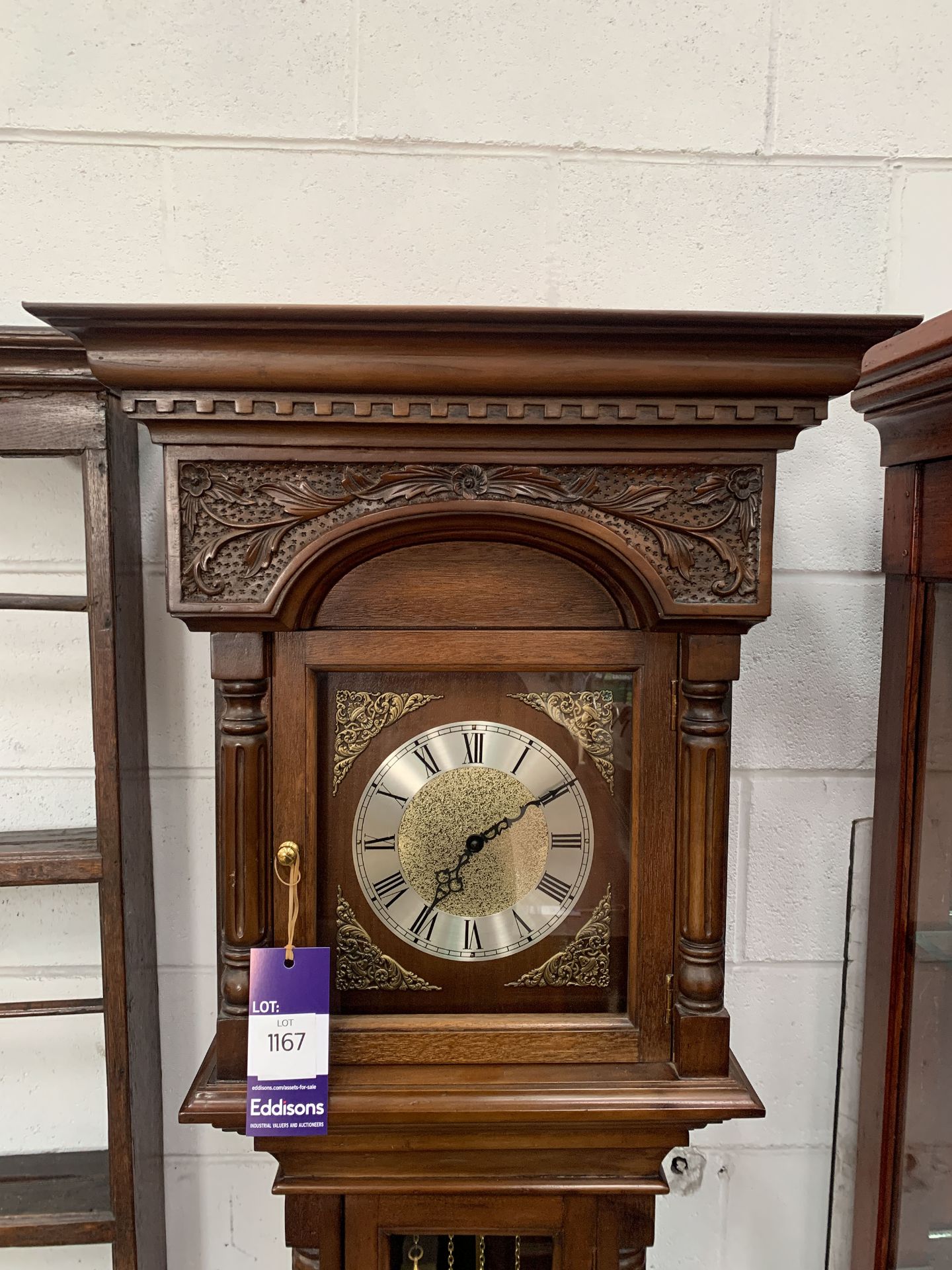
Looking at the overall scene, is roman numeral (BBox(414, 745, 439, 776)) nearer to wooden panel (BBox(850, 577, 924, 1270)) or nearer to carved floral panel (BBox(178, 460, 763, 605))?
carved floral panel (BBox(178, 460, 763, 605))

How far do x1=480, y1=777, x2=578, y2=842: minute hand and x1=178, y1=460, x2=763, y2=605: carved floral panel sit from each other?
8.3 inches

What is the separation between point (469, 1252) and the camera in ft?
2.79

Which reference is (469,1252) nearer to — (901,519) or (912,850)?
(912,850)

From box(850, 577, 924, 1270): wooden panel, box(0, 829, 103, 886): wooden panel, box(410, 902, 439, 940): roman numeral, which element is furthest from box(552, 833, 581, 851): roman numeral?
box(0, 829, 103, 886): wooden panel

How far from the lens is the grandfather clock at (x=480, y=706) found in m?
0.67

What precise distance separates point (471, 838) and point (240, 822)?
20 cm

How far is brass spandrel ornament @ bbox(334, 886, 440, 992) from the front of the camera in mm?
795

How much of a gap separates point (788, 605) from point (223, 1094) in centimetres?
77

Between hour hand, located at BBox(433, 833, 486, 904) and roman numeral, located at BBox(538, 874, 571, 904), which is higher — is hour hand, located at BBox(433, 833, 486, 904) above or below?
above

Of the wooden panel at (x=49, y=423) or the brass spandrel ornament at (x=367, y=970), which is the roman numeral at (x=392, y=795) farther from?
the wooden panel at (x=49, y=423)

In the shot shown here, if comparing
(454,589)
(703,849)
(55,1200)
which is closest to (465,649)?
(454,589)

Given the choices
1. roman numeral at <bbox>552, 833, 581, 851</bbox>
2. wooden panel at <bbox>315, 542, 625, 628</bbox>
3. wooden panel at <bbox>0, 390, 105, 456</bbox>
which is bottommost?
roman numeral at <bbox>552, 833, 581, 851</bbox>

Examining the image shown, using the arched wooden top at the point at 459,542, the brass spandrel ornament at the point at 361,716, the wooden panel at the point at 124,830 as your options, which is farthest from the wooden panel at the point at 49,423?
the brass spandrel ornament at the point at 361,716

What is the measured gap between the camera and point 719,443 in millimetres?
711
